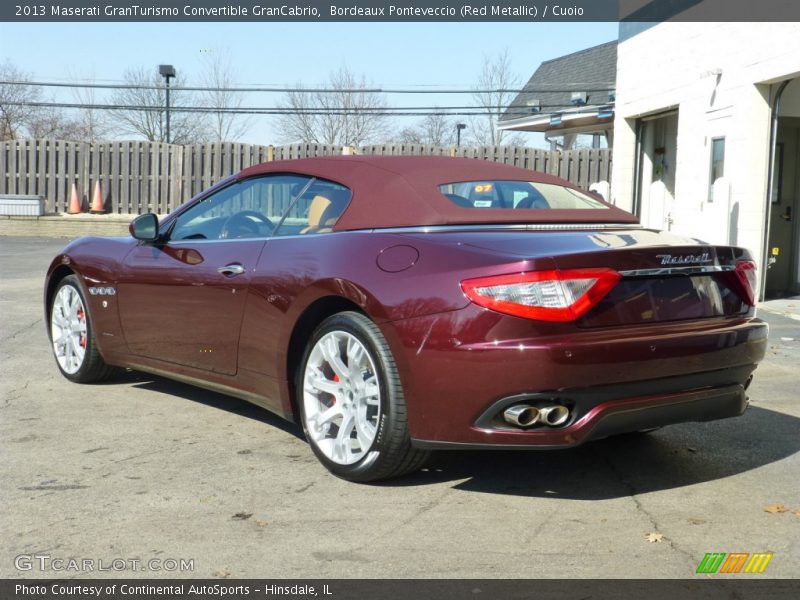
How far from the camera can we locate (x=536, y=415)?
3.69 meters

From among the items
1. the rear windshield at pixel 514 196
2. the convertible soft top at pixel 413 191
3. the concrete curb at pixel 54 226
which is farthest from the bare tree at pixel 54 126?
the rear windshield at pixel 514 196

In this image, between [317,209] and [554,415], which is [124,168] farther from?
[554,415]

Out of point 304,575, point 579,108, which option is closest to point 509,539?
point 304,575

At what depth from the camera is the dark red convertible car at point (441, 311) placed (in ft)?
12.1

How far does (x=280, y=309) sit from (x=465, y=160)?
139 centimetres

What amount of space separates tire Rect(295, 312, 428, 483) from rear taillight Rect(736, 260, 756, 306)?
1645mm

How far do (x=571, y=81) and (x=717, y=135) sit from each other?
1598 centimetres

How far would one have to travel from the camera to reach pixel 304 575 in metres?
3.19

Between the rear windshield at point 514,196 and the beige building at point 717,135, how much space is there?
22.7 ft

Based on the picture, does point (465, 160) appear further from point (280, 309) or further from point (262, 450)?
point (262, 450)

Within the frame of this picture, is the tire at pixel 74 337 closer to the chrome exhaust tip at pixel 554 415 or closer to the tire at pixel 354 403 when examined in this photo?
the tire at pixel 354 403

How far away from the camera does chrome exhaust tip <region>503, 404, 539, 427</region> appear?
3680mm

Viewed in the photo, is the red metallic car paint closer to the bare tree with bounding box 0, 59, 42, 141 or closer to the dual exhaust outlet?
the dual exhaust outlet

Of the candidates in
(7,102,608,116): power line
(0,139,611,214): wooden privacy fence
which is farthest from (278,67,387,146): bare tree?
(0,139,611,214): wooden privacy fence
